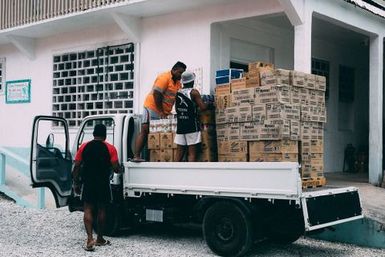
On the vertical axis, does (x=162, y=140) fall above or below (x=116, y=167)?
above

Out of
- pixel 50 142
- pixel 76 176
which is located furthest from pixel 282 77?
pixel 50 142

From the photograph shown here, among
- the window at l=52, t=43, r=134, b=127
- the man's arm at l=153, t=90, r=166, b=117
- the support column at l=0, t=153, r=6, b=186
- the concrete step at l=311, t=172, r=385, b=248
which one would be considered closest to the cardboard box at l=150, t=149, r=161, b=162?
the man's arm at l=153, t=90, r=166, b=117

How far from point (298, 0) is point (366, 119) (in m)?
6.67

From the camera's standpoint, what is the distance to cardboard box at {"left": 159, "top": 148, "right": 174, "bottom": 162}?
8.12 meters

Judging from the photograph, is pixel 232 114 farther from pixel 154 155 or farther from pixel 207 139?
pixel 154 155

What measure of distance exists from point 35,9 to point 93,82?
6.98 feet

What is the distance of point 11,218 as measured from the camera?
33.7 ft

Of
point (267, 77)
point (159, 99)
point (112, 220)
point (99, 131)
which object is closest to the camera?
point (267, 77)

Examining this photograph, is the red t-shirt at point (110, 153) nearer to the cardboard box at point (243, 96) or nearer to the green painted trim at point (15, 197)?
the cardboard box at point (243, 96)

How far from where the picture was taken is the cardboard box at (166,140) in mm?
8117

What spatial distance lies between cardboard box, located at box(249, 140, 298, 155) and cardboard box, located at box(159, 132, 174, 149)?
4.26 feet

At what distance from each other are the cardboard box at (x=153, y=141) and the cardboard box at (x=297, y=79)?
2.18m

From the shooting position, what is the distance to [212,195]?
7.05m

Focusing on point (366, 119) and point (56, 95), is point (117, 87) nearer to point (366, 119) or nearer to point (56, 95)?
point (56, 95)
